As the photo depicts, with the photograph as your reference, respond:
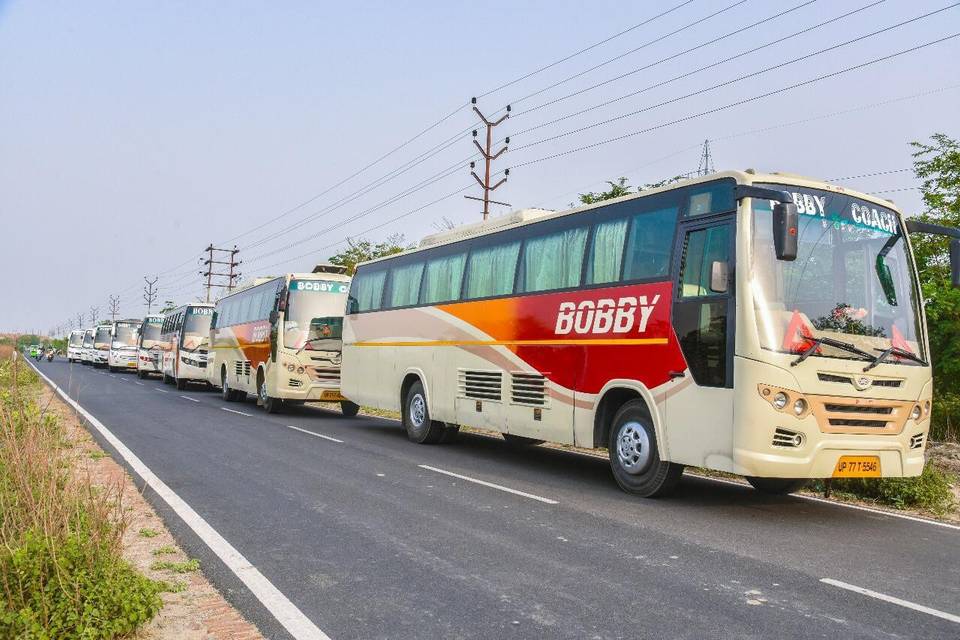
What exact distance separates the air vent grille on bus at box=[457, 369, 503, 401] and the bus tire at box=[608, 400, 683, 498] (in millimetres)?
2705

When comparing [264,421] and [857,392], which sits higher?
[857,392]

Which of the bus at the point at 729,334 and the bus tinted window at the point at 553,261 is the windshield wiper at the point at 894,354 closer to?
the bus at the point at 729,334

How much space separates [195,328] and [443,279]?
2024cm

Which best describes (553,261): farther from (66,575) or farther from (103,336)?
(103,336)

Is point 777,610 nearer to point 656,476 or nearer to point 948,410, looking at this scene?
point 656,476

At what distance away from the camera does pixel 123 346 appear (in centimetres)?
4728

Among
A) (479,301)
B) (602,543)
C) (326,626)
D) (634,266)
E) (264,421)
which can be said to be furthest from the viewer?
(264,421)

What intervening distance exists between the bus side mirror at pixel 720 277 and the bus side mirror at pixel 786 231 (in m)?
0.70

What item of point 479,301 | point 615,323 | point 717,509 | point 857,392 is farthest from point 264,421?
point 857,392

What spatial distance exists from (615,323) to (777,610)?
16.1ft

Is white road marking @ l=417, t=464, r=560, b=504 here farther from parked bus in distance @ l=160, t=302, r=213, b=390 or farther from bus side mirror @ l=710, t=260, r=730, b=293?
parked bus in distance @ l=160, t=302, r=213, b=390

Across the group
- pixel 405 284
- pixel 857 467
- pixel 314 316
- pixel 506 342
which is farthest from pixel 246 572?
pixel 314 316

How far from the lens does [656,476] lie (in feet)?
29.4

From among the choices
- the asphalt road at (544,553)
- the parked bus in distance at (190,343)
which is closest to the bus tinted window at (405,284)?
the asphalt road at (544,553)
